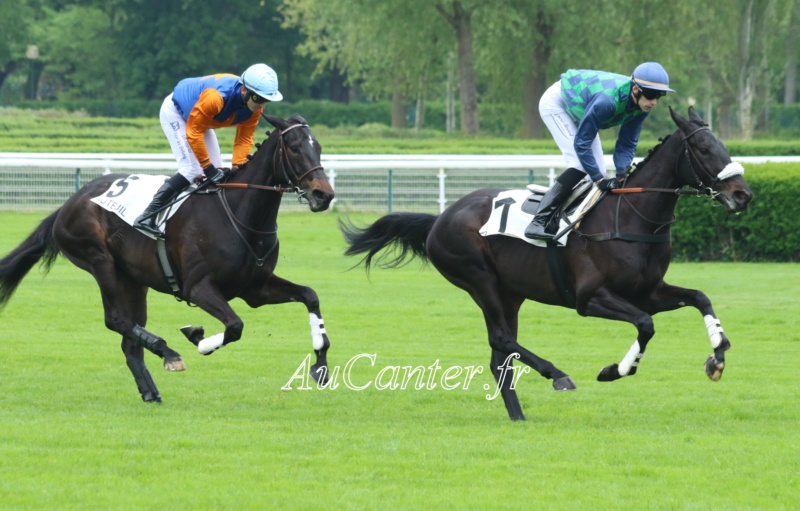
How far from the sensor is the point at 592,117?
21.2 feet

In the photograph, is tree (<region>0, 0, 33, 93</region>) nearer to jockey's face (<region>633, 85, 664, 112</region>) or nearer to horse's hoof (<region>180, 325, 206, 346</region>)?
horse's hoof (<region>180, 325, 206, 346</region>)

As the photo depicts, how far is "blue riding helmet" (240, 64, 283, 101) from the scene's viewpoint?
22.2ft

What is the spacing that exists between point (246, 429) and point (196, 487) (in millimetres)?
1329

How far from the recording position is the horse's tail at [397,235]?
7.85m

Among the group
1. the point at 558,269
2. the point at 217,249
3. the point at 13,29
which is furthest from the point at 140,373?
the point at 13,29

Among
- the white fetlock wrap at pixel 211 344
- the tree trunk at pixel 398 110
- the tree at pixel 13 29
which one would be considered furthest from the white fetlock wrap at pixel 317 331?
the tree at pixel 13 29

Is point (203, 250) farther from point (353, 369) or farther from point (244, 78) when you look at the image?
point (353, 369)

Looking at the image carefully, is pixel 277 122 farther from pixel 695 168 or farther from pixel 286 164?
pixel 695 168

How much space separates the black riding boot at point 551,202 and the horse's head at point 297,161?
1179mm

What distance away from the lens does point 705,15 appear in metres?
31.8

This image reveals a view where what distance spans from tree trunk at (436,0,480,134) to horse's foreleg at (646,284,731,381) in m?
23.4

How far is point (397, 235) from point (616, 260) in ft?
6.21

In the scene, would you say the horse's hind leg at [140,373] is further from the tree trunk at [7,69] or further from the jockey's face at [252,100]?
the tree trunk at [7,69]

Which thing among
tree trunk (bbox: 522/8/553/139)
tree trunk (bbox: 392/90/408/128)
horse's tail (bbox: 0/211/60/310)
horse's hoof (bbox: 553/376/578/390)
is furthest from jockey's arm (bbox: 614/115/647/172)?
tree trunk (bbox: 392/90/408/128)
